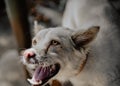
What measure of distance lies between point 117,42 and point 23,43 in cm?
65

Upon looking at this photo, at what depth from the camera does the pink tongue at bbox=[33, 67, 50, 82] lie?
184cm

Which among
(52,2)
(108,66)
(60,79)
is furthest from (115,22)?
(52,2)

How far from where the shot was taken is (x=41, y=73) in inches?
73.5

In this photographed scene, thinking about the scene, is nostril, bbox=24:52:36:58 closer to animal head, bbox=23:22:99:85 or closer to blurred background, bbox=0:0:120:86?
animal head, bbox=23:22:99:85

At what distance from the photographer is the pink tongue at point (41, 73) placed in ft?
6.04

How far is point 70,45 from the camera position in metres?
1.90

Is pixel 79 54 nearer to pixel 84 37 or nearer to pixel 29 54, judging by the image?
pixel 84 37

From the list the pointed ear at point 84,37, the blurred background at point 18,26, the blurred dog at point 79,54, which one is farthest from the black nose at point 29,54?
the blurred background at point 18,26

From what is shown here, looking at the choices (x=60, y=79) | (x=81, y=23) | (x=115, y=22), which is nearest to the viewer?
(x=60, y=79)

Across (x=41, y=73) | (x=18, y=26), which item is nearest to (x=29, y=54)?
(x=41, y=73)

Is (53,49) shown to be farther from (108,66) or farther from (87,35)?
(108,66)

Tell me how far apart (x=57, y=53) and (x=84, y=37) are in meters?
0.15

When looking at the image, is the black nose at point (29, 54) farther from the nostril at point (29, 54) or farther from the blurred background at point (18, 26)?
the blurred background at point (18, 26)

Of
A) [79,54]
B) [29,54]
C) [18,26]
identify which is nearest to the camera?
[29,54]
